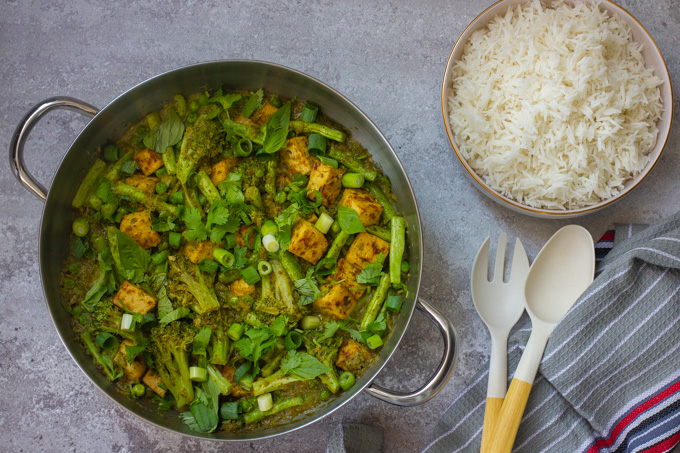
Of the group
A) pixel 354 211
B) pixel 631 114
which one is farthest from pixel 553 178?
pixel 354 211

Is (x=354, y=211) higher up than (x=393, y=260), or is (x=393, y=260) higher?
(x=354, y=211)

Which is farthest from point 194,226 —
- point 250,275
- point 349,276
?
point 349,276

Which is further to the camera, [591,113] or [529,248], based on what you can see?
[529,248]

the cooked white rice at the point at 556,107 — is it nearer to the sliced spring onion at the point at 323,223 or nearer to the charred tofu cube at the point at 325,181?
the charred tofu cube at the point at 325,181

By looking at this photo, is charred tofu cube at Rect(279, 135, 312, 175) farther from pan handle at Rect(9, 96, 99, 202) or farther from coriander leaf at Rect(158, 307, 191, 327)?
pan handle at Rect(9, 96, 99, 202)

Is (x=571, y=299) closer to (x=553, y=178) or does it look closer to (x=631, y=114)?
(x=553, y=178)

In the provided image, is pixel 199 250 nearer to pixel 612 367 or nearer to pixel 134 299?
pixel 134 299
